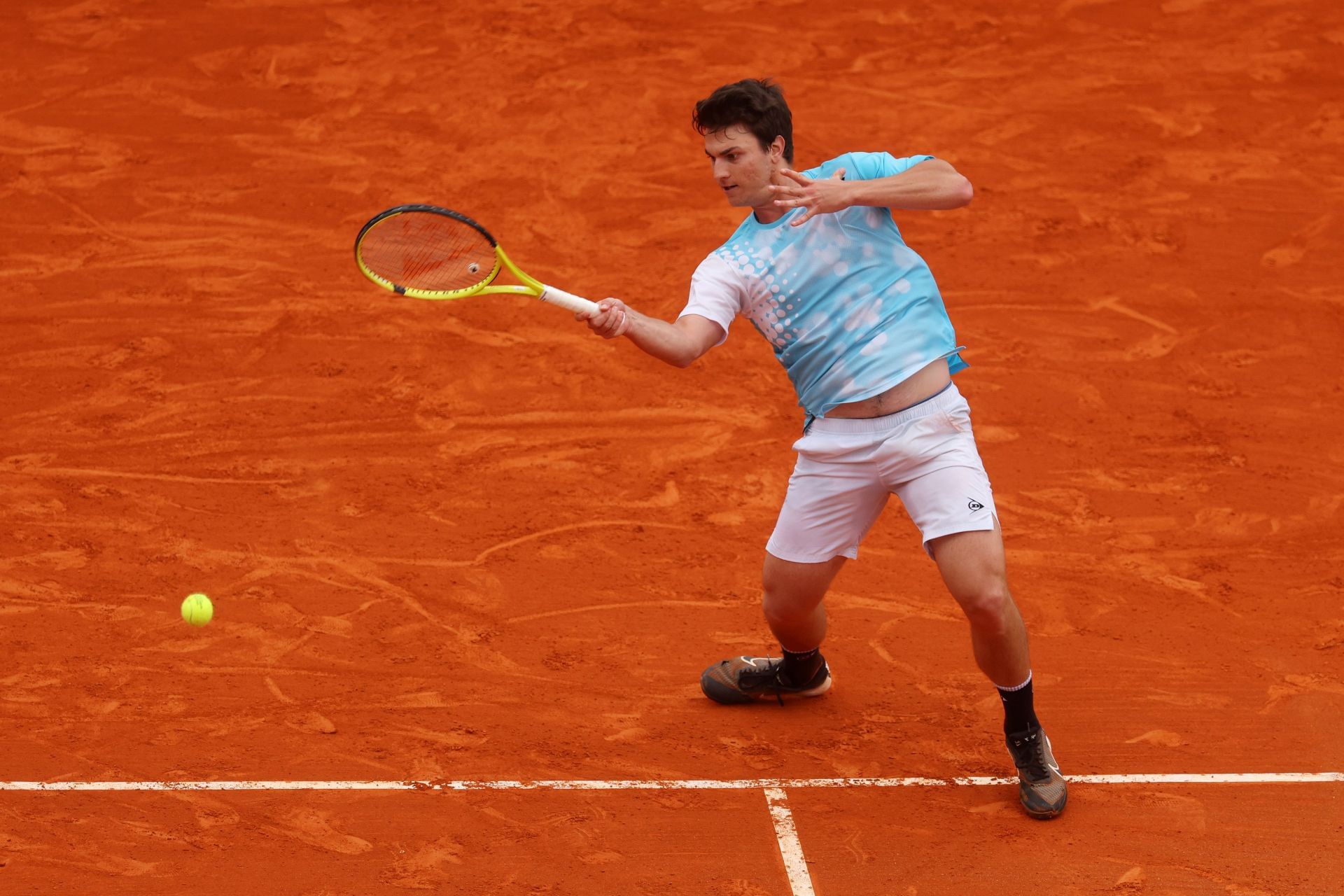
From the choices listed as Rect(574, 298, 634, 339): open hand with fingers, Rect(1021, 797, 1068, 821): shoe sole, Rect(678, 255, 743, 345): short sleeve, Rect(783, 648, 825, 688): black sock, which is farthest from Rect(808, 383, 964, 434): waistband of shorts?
Rect(1021, 797, 1068, 821): shoe sole

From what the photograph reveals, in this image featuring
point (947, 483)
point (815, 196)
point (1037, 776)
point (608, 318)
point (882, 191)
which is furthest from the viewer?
point (1037, 776)

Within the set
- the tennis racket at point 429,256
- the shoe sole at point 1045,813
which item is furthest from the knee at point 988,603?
the tennis racket at point 429,256

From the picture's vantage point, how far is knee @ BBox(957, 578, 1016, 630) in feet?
14.2

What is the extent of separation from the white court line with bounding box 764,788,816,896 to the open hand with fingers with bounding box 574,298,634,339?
179 centimetres

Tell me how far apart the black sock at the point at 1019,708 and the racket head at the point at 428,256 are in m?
2.21

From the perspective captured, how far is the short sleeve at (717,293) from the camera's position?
4402 mm

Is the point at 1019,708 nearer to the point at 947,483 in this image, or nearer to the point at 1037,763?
the point at 1037,763

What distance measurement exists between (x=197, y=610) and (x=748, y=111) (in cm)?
308

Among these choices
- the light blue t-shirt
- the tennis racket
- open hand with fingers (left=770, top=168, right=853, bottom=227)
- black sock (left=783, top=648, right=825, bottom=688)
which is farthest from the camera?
black sock (left=783, top=648, right=825, bottom=688)

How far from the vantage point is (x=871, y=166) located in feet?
14.9

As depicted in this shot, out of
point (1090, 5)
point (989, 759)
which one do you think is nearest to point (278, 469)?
point (989, 759)

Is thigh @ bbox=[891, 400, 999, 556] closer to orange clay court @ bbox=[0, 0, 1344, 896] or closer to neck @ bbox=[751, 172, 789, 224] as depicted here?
neck @ bbox=[751, 172, 789, 224]

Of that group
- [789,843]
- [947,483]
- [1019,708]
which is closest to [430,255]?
[947,483]

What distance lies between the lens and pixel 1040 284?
28.9ft
